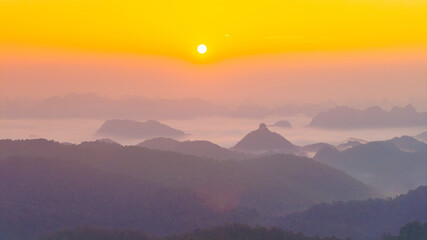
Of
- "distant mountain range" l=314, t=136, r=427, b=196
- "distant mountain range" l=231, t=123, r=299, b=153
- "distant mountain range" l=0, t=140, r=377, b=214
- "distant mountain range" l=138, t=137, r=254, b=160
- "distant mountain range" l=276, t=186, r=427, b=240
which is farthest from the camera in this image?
"distant mountain range" l=231, t=123, r=299, b=153

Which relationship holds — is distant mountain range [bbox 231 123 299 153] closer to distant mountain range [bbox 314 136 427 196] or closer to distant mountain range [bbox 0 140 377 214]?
distant mountain range [bbox 314 136 427 196]

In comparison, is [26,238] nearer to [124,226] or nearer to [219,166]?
[124,226]

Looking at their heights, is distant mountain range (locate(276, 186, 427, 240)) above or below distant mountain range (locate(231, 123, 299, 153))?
below

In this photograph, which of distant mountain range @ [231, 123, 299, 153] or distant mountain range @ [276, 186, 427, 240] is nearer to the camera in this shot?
distant mountain range @ [276, 186, 427, 240]

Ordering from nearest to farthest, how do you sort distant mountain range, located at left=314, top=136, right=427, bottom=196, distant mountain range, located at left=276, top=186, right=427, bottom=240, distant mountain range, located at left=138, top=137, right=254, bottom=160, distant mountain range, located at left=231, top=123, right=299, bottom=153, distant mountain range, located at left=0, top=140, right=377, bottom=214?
distant mountain range, located at left=276, top=186, right=427, bottom=240 → distant mountain range, located at left=0, top=140, right=377, bottom=214 → distant mountain range, located at left=314, top=136, right=427, bottom=196 → distant mountain range, located at left=138, top=137, right=254, bottom=160 → distant mountain range, located at left=231, top=123, right=299, bottom=153

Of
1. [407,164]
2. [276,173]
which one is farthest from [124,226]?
[407,164]

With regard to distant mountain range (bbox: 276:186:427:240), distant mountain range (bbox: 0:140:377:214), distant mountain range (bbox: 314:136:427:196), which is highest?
distant mountain range (bbox: 314:136:427:196)

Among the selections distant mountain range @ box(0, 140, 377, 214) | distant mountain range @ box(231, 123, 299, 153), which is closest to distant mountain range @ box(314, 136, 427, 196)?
distant mountain range @ box(0, 140, 377, 214)
